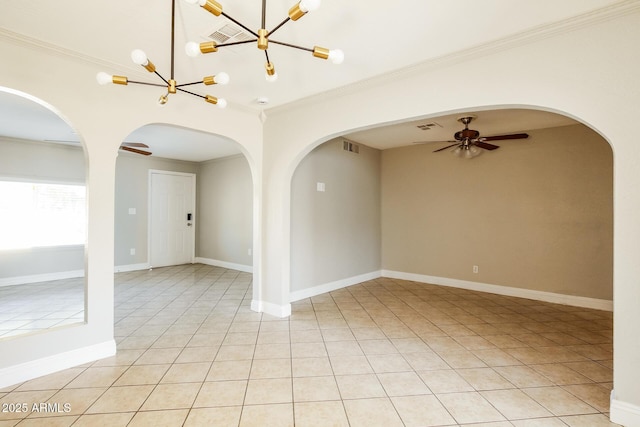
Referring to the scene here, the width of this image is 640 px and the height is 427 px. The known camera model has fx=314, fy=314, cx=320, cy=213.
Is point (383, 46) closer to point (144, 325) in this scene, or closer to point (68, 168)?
point (144, 325)

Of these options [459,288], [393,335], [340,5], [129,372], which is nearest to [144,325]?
[129,372]

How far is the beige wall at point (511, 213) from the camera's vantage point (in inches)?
176

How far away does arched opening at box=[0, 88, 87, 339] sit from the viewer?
473cm

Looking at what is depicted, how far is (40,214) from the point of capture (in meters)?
5.83

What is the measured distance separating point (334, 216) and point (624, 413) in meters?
3.93

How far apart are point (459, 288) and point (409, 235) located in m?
1.30

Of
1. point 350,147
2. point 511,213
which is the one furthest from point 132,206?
point 511,213

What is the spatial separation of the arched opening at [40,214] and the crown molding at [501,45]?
13.8 feet

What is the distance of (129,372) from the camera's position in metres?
2.62

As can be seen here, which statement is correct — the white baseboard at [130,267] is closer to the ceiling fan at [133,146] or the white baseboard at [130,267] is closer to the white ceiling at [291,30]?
the ceiling fan at [133,146]

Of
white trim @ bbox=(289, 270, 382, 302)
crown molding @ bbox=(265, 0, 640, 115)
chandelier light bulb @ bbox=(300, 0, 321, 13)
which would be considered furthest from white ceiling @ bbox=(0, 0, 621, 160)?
white trim @ bbox=(289, 270, 382, 302)

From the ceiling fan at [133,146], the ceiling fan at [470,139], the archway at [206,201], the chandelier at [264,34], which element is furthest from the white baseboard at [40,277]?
the ceiling fan at [470,139]

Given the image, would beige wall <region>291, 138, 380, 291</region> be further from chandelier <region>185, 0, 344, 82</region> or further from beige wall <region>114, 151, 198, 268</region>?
beige wall <region>114, 151, 198, 268</region>

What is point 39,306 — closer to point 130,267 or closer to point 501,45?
point 130,267
